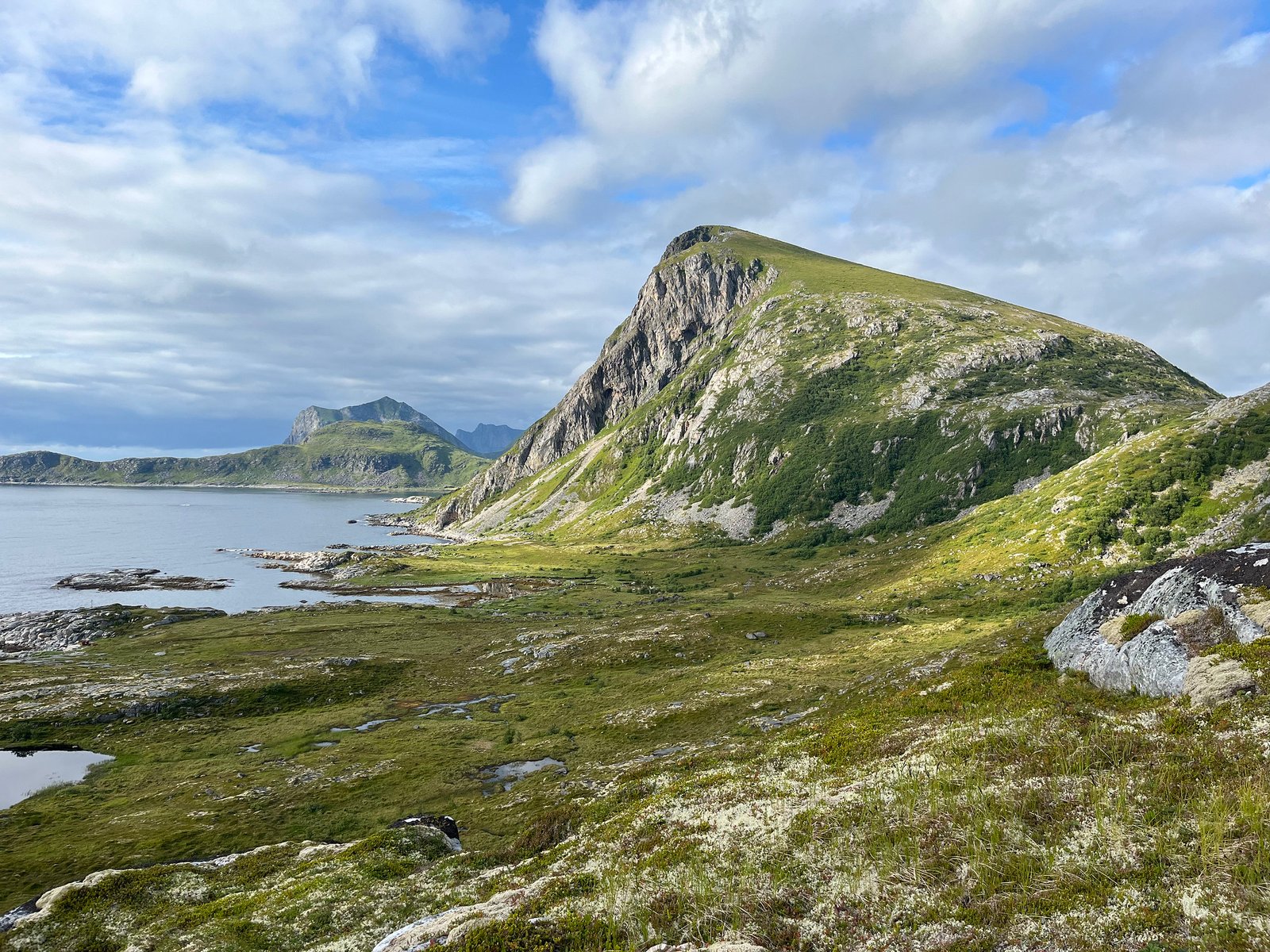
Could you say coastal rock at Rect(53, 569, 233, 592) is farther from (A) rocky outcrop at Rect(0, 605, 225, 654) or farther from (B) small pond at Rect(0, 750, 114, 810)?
(B) small pond at Rect(0, 750, 114, 810)

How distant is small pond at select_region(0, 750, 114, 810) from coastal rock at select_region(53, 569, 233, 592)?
120758 mm

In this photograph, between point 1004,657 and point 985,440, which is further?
point 985,440

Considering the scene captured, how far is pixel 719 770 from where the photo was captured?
30656 millimetres

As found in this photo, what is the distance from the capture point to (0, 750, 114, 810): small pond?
56.6m

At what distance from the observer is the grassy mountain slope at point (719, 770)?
13.4 metres

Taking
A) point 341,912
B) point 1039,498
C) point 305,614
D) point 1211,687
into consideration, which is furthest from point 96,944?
point 1039,498

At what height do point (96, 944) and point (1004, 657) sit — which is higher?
point (1004, 657)

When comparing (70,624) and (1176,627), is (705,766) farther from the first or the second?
(70,624)

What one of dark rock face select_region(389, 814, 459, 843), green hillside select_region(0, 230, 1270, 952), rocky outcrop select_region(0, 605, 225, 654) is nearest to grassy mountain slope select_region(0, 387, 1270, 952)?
green hillside select_region(0, 230, 1270, 952)

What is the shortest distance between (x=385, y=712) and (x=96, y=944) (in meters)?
50.8

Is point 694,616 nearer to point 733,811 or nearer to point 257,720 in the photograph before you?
point 257,720

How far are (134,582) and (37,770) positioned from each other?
141 meters

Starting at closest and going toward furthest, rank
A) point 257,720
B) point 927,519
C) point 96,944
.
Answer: point 96,944 → point 257,720 → point 927,519

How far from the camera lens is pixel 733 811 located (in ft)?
70.1
